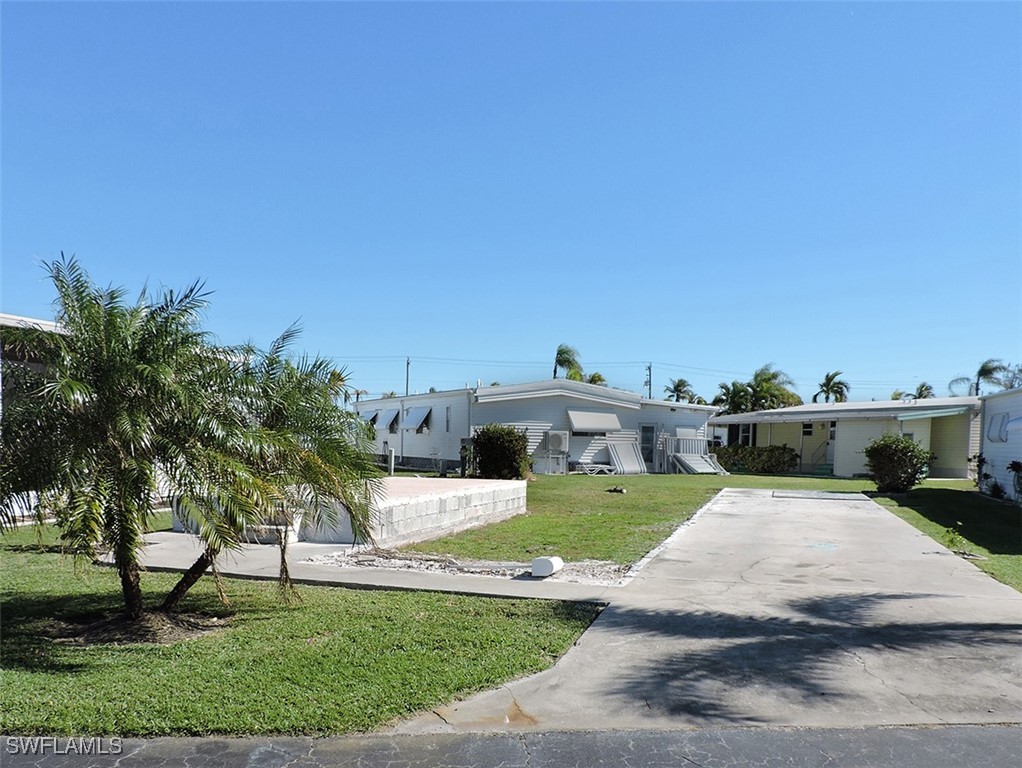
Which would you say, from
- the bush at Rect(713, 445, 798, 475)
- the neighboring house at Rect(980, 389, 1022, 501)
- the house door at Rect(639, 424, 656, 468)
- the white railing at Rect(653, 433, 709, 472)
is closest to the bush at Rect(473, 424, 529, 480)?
the house door at Rect(639, 424, 656, 468)

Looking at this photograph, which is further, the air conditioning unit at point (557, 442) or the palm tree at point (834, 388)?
the palm tree at point (834, 388)

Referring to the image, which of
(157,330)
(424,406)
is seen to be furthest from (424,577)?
(424,406)

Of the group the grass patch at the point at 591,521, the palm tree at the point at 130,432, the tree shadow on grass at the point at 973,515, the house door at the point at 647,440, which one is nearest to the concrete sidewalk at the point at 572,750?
the palm tree at the point at 130,432

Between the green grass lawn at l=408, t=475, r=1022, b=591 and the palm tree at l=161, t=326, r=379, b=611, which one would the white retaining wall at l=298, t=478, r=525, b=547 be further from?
the palm tree at l=161, t=326, r=379, b=611

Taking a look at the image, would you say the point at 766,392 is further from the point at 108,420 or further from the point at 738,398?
the point at 108,420

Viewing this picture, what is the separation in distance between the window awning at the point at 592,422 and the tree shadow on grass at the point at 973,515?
36.5 feet

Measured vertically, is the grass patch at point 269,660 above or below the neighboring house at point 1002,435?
below

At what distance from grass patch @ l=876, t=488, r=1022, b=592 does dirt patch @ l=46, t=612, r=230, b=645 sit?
8.42m

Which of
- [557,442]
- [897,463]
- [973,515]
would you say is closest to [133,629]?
[973,515]

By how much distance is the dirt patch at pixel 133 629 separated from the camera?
5742 millimetres

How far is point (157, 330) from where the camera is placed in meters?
5.77

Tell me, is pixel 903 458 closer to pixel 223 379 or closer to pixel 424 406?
pixel 424 406

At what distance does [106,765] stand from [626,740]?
8.68ft

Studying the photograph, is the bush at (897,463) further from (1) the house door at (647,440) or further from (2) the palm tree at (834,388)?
(2) the palm tree at (834,388)
